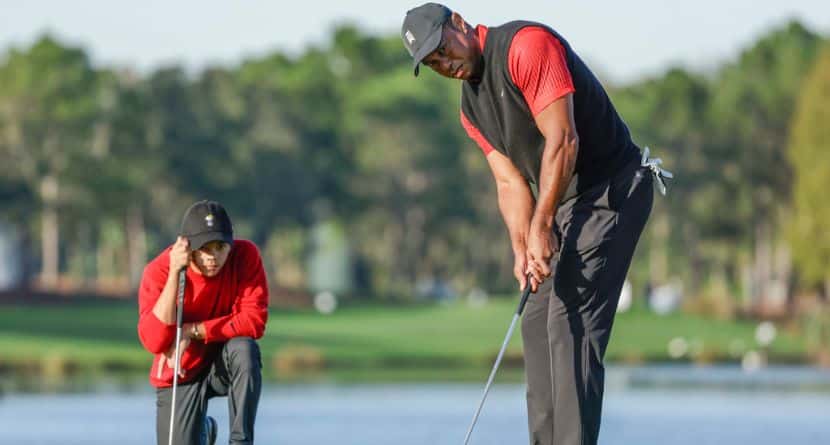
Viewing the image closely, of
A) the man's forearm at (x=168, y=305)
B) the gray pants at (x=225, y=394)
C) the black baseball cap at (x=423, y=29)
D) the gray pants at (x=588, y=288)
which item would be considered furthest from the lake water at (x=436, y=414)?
the black baseball cap at (x=423, y=29)

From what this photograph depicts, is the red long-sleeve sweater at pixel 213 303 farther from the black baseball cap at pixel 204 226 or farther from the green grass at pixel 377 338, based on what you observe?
the green grass at pixel 377 338

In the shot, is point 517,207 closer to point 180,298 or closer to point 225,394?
point 180,298

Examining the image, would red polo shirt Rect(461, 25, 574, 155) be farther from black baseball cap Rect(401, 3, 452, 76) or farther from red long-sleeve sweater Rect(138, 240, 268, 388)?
red long-sleeve sweater Rect(138, 240, 268, 388)

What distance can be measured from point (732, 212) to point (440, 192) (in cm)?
1356

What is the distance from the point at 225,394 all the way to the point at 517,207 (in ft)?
7.11

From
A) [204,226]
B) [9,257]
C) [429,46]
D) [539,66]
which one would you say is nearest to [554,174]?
[539,66]

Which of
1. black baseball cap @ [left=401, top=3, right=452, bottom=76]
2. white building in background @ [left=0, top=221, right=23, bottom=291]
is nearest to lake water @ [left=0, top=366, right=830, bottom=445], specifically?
black baseball cap @ [left=401, top=3, right=452, bottom=76]

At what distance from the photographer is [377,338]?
6444cm

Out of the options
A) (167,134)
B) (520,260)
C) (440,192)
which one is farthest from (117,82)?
(520,260)

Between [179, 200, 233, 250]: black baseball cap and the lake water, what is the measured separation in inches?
561

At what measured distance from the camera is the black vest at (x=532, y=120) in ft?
27.9

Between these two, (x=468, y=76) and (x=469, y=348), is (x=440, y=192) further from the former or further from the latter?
(x=468, y=76)

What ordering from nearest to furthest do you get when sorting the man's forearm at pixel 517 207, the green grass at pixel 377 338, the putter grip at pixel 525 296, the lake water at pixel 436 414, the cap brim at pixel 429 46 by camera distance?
the cap brim at pixel 429 46 < the putter grip at pixel 525 296 < the man's forearm at pixel 517 207 < the lake water at pixel 436 414 < the green grass at pixel 377 338

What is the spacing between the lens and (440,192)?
101500 mm
